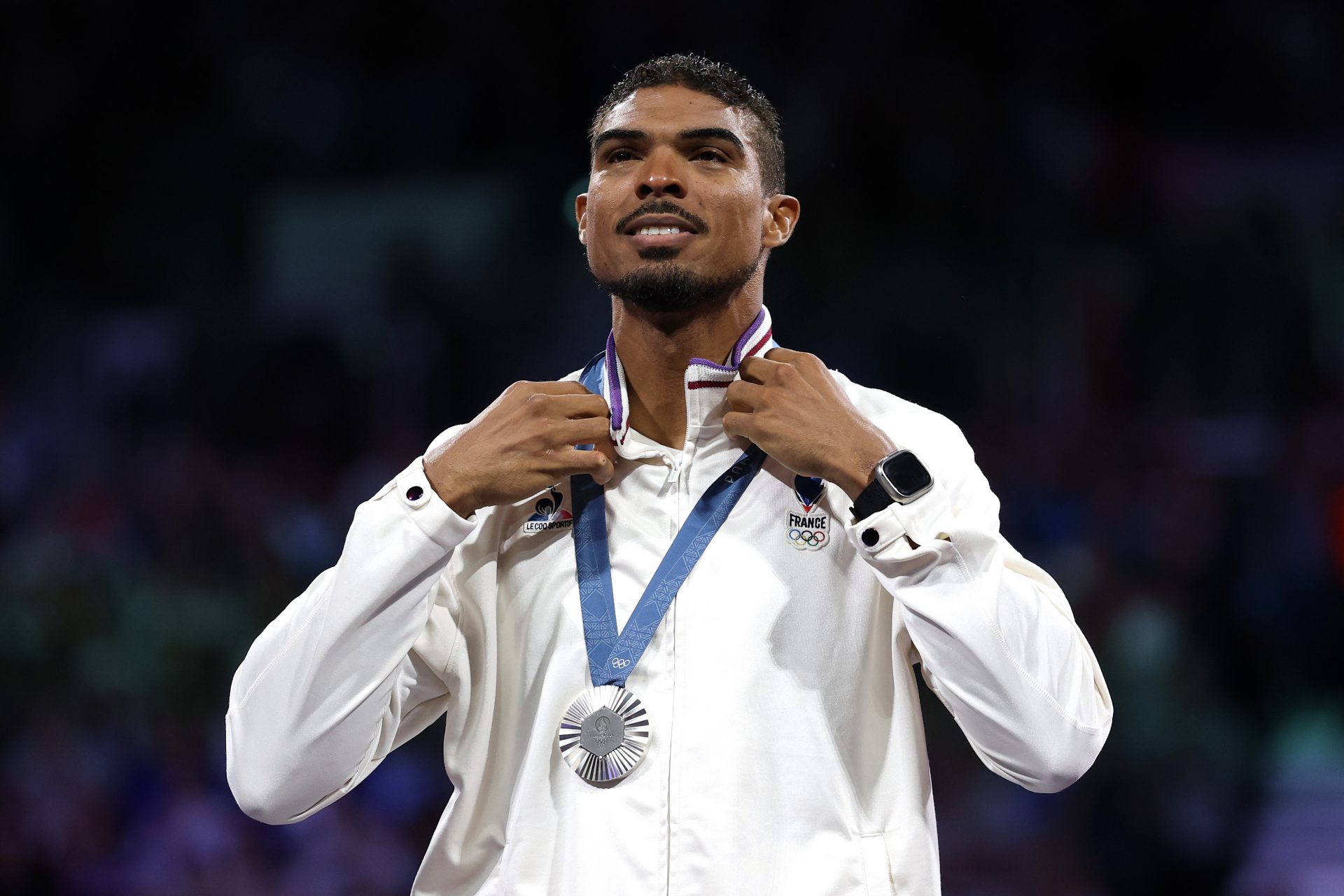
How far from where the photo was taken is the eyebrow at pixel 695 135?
281 cm

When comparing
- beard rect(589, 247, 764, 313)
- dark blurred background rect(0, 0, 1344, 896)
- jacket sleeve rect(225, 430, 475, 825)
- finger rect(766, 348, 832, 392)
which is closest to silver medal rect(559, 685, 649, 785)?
jacket sleeve rect(225, 430, 475, 825)

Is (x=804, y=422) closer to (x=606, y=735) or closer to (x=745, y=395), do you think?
(x=745, y=395)

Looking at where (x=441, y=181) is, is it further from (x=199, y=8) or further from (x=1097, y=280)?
(x=1097, y=280)

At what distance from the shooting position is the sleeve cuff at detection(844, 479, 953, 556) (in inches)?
91.6

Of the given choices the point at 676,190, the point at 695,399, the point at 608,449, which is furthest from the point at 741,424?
the point at 676,190

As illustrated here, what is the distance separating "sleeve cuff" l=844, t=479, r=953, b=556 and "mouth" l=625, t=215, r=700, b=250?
704mm

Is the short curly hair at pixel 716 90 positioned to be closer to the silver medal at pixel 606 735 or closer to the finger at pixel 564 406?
the finger at pixel 564 406

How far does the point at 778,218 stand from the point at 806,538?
2.61 ft

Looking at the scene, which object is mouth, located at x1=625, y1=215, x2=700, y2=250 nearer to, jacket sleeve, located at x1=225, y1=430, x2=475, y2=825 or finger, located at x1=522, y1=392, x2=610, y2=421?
finger, located at x1=522, y1=392, x2=610, y2=421

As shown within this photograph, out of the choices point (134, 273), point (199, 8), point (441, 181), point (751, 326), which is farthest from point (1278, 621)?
point (199, 8)

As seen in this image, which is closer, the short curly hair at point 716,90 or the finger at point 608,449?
the finger at point 608,449

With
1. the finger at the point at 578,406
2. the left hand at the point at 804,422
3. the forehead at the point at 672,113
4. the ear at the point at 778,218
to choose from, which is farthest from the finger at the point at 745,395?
the forehead at the point at 672,113

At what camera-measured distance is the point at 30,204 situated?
25.5 ft

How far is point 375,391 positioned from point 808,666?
486 cm
